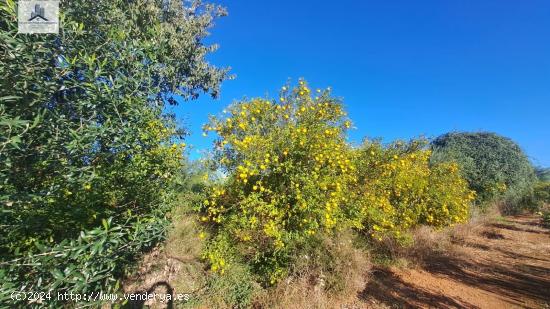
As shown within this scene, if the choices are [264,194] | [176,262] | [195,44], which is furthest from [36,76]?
[195,44]

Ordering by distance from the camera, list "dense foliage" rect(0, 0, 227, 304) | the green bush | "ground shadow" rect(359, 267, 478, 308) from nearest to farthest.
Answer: "dense foliage" rect(0, 0, 227, 304), "ground shadow" rect(359, 267, 478, 308), the green bush

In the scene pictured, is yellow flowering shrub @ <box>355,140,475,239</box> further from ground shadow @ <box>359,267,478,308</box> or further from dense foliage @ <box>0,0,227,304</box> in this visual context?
dense foliage @ <box>0,0,227,304</box>

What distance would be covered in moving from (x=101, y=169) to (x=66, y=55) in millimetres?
924

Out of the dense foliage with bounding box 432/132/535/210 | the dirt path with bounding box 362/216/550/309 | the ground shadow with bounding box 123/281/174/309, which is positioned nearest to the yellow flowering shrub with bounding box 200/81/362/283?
the ground shadow with bounding box 123/281/174/309

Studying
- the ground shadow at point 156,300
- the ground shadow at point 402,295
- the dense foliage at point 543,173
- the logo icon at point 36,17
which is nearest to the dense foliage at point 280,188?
the ground shadow at point 156,300

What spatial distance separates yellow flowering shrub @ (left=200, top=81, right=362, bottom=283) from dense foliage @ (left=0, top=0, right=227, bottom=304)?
5.30 feet

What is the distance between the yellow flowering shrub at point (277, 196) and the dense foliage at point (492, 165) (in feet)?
36.9

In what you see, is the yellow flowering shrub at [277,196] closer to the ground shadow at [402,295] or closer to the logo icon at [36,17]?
the ground shadow at [402,295]

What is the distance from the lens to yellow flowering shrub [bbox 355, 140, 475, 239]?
6184 millimetres

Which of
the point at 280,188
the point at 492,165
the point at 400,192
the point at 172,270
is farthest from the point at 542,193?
the point at 172,270

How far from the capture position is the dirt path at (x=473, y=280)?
5078 mm

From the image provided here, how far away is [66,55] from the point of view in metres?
2.02

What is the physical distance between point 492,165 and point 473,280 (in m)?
11.3

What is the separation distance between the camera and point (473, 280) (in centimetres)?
620
